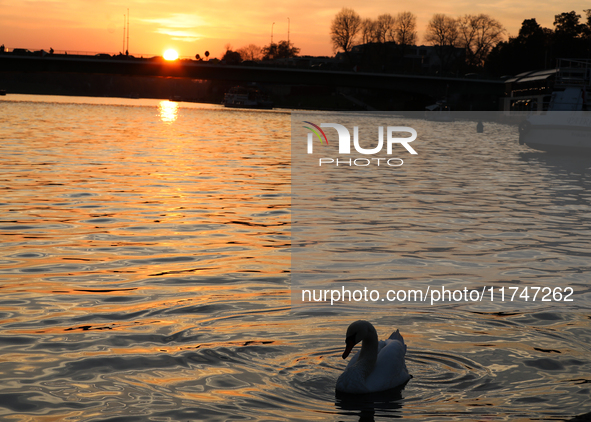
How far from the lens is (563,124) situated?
126 feet

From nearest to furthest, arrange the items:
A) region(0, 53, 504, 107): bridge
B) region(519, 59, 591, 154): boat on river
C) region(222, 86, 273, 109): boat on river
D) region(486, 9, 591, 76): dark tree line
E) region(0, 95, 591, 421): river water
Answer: region(0, 95, 591, 421): river water → region(519, 59, 591, 154): boat on river → region(0, 53, 504, 107): bridge → region(486, 9, 591, 76): dark tree line → region(222, 86, 273, 109): boat on river

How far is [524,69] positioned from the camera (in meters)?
141

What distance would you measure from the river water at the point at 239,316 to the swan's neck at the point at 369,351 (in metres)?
0.33

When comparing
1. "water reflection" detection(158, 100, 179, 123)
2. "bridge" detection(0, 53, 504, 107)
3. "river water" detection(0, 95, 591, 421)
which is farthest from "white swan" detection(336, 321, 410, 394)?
"bridge" detection(0, 53, 504, 107)

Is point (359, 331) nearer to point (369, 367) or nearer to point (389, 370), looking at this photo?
point (369, 367)

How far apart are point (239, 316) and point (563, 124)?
3340 cm

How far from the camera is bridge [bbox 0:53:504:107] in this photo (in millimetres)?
104000

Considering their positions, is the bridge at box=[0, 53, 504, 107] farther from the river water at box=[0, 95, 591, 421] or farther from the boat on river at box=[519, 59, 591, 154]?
the river water at box=[0, 95, 591, 421]

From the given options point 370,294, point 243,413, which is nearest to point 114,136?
point 370,294

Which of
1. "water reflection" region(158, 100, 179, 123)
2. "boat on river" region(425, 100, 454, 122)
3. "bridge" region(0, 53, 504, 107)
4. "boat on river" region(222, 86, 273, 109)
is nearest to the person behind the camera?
"water reflection" region(158, 100, 179, 123)

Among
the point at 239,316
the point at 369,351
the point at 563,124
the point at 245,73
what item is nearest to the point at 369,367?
the point at 369,351

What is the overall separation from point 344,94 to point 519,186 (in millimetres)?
142032

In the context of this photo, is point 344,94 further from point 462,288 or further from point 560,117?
point 462,288

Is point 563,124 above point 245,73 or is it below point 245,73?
below
